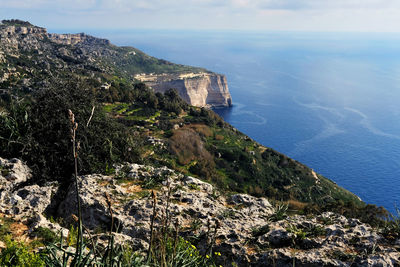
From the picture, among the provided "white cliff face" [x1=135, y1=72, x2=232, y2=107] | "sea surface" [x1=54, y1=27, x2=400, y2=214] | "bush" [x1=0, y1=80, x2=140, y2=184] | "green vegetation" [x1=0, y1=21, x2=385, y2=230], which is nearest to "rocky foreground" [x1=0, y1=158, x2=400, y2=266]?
"bush" [x1=0, y1=80, x2=140, y2=184]

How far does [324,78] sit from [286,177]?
568 feet

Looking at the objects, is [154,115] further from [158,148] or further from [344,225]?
[344,225]

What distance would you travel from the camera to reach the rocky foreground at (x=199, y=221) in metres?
7.77

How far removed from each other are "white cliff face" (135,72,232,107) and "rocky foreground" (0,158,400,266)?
115m

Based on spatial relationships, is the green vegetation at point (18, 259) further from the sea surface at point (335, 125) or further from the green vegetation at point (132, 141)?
the sea surface at point (335, 125)

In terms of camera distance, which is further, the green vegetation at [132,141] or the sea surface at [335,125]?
the sea surface at [335,125]

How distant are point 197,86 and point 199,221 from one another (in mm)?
131126

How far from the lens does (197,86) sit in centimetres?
13762

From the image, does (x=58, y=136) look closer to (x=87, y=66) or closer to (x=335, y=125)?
(x=87, y=66)

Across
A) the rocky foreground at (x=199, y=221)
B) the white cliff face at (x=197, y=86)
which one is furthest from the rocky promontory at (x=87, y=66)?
the rocky foreground at (x=199, y=221)

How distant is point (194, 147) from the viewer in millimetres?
41406

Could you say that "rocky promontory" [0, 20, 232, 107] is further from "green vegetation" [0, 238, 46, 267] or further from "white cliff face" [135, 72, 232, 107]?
"green vegetation" [0, 238, 46, 267]

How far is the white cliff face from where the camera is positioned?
5025 inches

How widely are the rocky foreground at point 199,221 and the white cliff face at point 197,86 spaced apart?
376 feet
